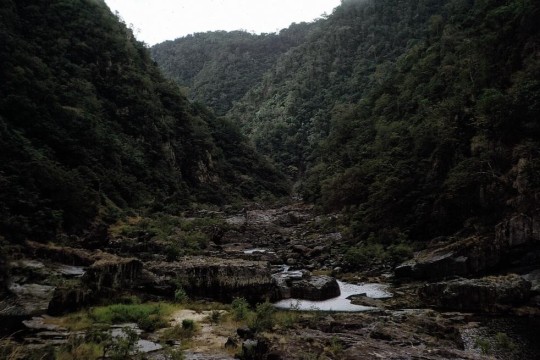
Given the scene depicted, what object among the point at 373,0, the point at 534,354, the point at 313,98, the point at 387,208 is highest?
the point at 373,0

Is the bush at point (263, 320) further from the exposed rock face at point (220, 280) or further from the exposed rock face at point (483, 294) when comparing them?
the exposed rock face at point (483, 294)

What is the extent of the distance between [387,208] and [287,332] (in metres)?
22.0

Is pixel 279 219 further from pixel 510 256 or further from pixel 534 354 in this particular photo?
pixel 534 354

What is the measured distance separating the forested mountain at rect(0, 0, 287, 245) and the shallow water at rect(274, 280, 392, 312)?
15.1m

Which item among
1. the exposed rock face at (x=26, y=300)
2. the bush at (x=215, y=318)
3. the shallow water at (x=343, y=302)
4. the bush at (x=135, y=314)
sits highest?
the exposed rock face at (x=26, y=300)

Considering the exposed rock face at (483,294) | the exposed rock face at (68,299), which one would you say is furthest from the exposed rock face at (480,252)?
the exposed rock face at (68,299)

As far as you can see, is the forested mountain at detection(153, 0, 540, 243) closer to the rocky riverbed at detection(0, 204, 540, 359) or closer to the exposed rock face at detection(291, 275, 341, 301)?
the rocky riverbed at detection(0, 204, 540, 359)

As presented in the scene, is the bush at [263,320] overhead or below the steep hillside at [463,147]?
Result: below

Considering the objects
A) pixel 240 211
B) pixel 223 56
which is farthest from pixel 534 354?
pixel 223 56

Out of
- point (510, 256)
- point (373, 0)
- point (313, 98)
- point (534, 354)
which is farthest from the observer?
point (373, 0)

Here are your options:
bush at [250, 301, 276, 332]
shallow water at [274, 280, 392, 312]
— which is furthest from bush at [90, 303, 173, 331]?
shallow water at [274, 280, 392, 312]

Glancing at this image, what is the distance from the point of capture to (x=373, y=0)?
131 metres

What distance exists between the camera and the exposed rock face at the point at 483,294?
15328mm

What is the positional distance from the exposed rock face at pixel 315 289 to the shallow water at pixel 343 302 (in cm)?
27
